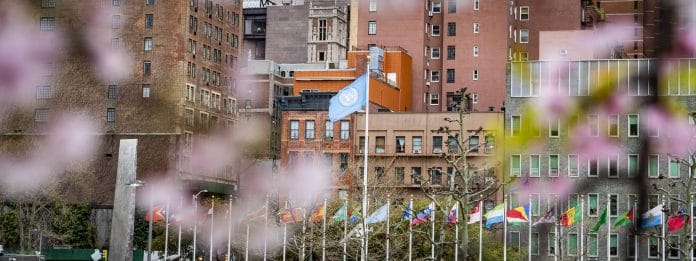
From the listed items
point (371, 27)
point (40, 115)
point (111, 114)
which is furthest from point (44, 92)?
point (371, 27)

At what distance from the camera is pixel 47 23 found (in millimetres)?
5586

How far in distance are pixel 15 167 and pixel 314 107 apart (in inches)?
1236

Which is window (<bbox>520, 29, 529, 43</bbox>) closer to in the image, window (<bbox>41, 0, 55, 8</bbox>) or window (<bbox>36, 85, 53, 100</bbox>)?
window (<bbox>36, 85, 53, 100</bbox>)

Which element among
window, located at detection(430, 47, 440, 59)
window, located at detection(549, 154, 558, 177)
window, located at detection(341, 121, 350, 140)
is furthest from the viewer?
window, located at detection(430, 47, 440, 59)

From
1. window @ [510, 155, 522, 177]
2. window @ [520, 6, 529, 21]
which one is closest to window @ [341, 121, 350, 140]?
window @ [520, 6, 529, 21]

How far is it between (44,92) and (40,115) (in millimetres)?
273

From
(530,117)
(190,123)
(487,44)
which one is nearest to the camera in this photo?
(530,117)

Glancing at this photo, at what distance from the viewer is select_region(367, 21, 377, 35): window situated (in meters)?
51.1

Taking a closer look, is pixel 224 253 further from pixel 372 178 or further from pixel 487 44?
pixel 487 44

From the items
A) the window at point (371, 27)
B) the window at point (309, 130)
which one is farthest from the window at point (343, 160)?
the window at point (371, 27)

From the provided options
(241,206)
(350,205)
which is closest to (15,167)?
(350,205)

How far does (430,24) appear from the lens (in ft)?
169

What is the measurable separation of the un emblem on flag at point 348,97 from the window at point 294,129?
21493mm

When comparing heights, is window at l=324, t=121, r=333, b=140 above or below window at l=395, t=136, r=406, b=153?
above
